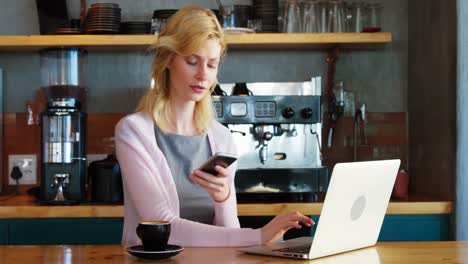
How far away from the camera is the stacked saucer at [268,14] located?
4.13m

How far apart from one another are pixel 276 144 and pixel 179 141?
1.39 meters

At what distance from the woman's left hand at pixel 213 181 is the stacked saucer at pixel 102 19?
5.81 ft

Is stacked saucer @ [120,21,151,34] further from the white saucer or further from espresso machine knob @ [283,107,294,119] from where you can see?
the white saucer

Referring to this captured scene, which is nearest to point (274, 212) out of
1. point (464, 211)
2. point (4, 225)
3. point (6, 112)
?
point (464, 211)

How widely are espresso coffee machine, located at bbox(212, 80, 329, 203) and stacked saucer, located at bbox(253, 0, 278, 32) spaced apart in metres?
0.36

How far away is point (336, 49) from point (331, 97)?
0.82 ft

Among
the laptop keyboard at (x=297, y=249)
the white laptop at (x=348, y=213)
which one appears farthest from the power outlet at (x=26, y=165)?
the laptop keyboard at (x=297, y=249)

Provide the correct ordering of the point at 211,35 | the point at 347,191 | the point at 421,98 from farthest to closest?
1. the point at 421,98
2. the point at 211,35
3. the point at 347,191

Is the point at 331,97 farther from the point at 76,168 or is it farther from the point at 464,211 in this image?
the point at 76,168

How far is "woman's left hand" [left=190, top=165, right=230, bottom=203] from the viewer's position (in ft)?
7.70

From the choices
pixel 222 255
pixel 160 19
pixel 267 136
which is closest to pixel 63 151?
pixel 160 19

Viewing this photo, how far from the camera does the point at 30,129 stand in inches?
171

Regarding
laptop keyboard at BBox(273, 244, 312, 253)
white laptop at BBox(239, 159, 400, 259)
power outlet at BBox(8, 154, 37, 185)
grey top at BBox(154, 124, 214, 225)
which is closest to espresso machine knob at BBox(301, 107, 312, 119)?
grey top at BBox(154, 124, 214, 225)

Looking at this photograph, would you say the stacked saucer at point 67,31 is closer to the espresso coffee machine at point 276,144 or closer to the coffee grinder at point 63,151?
the coffee grinder at point 63,151
